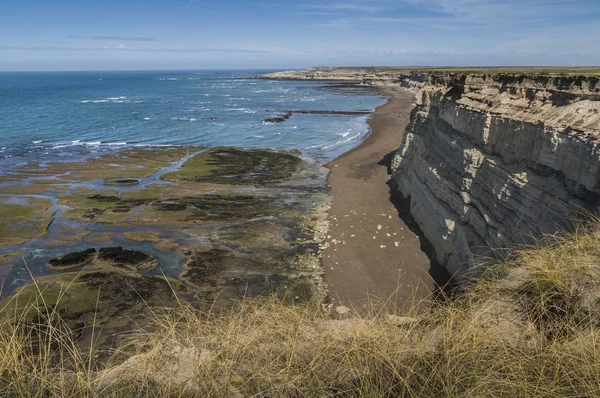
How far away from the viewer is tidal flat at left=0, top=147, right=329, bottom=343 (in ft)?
46.5

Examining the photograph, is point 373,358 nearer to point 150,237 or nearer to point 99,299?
point 99,299

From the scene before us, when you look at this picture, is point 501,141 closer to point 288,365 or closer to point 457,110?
point 457,110

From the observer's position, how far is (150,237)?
64.1 feet

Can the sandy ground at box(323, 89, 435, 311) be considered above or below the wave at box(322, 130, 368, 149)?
below

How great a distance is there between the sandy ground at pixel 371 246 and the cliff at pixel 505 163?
3.67 feet

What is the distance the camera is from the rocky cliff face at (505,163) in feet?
34.1

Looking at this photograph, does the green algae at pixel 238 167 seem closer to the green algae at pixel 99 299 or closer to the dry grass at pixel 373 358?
the green algae at pixel 99 299

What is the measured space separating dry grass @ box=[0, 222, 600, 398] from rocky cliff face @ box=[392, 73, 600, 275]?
546 centimetres

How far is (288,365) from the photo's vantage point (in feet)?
14.5

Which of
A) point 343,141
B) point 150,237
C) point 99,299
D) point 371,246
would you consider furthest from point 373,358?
point 343,141

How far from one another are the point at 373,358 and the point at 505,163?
10.9 metres

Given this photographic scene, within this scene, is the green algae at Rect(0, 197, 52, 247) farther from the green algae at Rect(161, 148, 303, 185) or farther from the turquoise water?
the turquoise water

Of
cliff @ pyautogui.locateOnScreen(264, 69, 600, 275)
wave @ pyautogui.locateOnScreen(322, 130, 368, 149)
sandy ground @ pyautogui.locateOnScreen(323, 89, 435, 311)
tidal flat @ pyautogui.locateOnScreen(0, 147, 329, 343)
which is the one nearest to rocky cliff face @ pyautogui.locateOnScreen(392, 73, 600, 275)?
cliff @ pyautogui.locateOnScreen(264, 69, 600, 275)

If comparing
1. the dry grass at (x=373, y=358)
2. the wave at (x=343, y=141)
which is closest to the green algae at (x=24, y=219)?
the dry grass at (x=373, y=358)
